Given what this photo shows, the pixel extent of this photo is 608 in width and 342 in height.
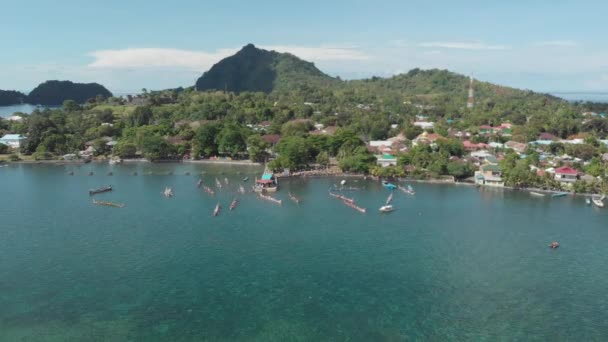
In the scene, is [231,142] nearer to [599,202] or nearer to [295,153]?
[295,153]

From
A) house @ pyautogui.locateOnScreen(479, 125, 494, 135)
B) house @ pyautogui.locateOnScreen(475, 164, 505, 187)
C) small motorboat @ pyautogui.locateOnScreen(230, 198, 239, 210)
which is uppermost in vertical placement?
house @ pyautogui.locateOnScreen(479, 125, 494, 135)

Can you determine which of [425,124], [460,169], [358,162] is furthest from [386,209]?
[425,124]

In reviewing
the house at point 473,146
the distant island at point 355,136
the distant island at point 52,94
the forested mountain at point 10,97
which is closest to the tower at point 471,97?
the distant island at point 355,136

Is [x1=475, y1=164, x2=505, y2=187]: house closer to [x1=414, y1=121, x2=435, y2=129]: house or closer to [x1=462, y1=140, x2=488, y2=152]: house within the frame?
[x1=462, y1=140, x2=488, y2=152]: house

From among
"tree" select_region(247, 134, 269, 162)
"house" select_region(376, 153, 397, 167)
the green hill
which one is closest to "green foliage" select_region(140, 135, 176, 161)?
"tree" select_region(247, 134, 269, 162)

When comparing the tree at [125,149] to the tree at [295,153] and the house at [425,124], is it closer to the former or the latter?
the tree at [295,153]

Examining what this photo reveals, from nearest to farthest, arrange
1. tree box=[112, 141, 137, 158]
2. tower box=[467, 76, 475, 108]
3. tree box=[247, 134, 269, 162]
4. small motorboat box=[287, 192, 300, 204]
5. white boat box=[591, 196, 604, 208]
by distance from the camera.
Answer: white boat box=[591, 196, 604, 208], small motorboat box=[287, 192, 300, 204], tree box=[247, 134, 269, 162], tree box=[112, 141, 137, 158], tower box=[467, 76, 475, 108]

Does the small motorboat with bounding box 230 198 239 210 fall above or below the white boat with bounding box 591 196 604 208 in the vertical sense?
below
